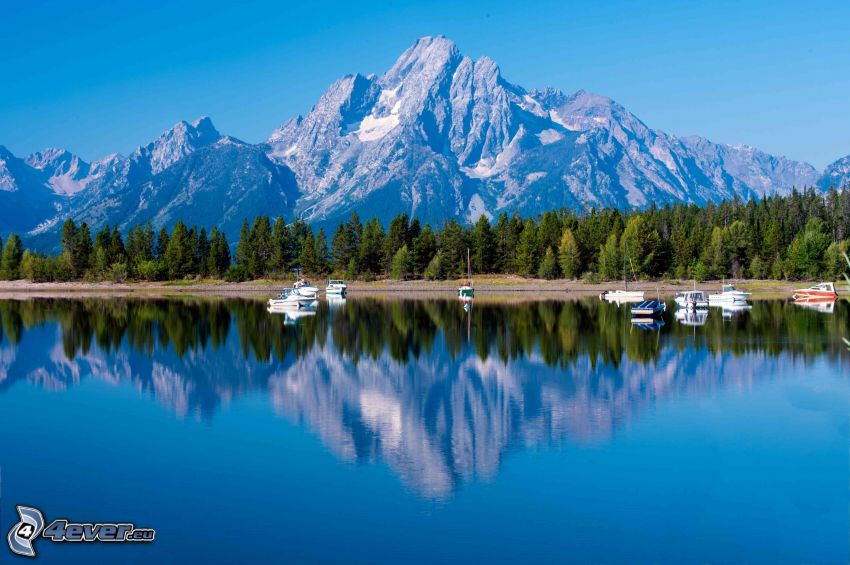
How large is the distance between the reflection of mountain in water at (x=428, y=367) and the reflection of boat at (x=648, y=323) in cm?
162

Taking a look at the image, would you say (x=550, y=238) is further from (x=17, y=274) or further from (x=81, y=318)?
(x=17, y=274)

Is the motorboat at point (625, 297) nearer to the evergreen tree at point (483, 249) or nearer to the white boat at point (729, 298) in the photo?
the white boat at point (729, 298)

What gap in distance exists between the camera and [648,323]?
279ft

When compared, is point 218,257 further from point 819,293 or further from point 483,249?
point 819,293

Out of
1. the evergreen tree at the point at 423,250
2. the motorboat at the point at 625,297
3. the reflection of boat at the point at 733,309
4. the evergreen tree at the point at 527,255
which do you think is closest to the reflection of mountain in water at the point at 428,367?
the reflection of boat at the point at 733,309

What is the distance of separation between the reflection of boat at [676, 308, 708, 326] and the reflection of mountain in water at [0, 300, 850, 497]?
3.08 m

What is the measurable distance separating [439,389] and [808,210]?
173 meters

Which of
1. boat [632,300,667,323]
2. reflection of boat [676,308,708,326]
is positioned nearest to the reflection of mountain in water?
boat [632,300,667,323]

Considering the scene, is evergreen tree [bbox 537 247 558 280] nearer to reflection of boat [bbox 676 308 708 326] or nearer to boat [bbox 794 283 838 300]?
boat [bbox 794 283 838 300]

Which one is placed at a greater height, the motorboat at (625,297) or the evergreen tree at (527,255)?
the evergreen tree at (527,255)

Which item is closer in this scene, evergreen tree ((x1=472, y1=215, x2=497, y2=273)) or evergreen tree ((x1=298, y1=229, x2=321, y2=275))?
evergreen tree ((x1=472, y1=215, x2=497, y2=273))

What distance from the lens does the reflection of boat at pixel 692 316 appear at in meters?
85.3

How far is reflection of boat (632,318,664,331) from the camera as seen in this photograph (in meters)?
80.1

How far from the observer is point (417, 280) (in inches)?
7185
